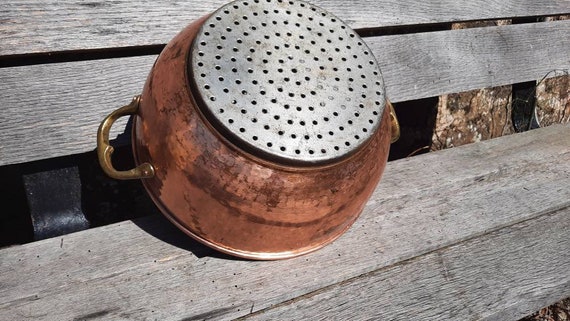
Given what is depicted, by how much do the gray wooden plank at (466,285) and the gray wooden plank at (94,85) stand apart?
2.36 ft

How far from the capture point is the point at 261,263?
1.46m

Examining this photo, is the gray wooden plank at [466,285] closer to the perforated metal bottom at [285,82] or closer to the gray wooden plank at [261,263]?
the gray wooden plank at [261,263]

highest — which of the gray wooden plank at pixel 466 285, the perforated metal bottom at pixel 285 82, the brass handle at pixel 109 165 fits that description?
the perforated metal bottom at pixel 285 82

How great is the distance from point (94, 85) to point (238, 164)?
0.71 m

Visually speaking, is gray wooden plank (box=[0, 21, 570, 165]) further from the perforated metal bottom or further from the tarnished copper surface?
the perforated metal bottom

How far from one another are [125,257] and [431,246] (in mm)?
825

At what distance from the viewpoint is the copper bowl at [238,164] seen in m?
1.19

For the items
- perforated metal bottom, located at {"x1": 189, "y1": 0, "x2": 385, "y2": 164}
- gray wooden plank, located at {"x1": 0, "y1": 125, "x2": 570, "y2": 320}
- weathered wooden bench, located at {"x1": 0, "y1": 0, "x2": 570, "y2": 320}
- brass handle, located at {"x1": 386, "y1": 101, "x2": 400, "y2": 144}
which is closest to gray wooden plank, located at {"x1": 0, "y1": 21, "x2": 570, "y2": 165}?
weathered wooden bench, located at {"x1": 0, "y1": 0, "x2": 570, "y2": 320}

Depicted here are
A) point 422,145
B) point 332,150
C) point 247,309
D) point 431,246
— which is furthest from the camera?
point 422,145

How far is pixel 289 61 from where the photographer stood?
130cm

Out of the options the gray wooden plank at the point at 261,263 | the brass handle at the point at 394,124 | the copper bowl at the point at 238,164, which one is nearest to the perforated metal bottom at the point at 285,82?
the copper bowl at the point at 238,164

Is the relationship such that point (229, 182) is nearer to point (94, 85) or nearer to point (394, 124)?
point (394, 124)

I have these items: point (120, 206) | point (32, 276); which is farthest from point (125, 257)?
point (120, 206)

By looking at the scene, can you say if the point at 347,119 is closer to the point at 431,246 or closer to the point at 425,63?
the point at 431,246
